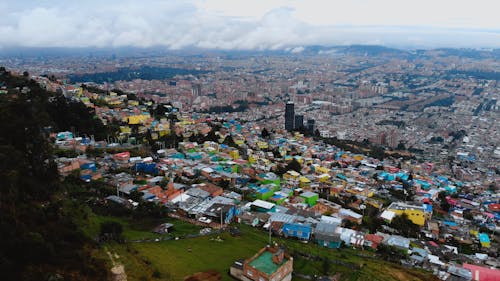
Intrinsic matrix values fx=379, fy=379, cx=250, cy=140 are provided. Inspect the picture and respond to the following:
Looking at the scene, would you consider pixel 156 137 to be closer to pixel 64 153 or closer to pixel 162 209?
pixel 64 153

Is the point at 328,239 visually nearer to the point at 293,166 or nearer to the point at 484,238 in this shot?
the point at 484,238

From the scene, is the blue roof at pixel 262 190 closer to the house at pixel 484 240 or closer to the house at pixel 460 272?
the house at pixel 460 272

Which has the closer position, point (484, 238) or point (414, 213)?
point (484, 238)

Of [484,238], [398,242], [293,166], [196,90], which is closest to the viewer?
[398,242]

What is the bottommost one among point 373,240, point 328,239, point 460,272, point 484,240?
point 484,240

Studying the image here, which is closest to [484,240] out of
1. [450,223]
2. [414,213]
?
[450,223]
